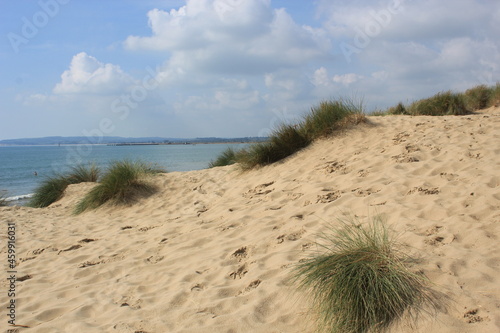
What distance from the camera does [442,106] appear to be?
494 inches

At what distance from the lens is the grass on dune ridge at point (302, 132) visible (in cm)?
839

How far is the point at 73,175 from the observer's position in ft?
38.1

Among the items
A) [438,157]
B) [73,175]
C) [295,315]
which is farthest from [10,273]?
[73,175]

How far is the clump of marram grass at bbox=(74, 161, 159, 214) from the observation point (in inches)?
339

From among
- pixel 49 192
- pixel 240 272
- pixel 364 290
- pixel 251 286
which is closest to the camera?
pixel 364 290

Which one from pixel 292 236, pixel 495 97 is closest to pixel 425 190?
pixel 292 236

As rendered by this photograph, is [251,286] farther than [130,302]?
No

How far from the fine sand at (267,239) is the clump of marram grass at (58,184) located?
2.66 meters

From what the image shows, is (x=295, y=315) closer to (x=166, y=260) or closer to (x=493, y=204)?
(x=166, y=260)

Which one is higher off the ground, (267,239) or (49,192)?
(49,192)

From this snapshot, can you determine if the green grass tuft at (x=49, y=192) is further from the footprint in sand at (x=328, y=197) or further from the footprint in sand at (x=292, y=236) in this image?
the footprint in sand at (x=292, y=236)

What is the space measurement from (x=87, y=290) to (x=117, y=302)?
2.11 feet

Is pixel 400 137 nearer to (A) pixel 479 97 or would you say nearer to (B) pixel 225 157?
(B) pixel 225 157

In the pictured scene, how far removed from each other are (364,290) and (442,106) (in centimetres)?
1161
